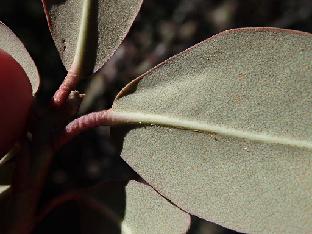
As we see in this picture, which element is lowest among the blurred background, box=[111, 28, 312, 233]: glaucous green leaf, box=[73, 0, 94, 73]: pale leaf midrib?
the blurred background

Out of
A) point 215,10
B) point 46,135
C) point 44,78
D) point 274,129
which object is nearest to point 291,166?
point 274,129

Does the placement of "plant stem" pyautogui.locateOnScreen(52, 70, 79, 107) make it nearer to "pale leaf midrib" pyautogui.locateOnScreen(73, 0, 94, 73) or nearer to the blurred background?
"pale leaf midrib" pyautogui.locateOnScreen(73, 0, 94, 73)

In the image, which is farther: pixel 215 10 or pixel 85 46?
pixel 215 10

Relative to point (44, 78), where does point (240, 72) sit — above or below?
above

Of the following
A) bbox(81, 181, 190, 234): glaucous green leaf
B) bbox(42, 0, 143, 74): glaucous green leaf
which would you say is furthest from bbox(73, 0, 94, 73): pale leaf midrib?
bbox(81, 181, 190, 234): glaucous green leaf

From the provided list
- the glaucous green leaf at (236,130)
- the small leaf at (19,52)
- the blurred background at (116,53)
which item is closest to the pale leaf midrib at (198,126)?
the glaucous green leaf at (236,130)

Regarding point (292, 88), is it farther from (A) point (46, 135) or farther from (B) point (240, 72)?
(A) point (46, 135)

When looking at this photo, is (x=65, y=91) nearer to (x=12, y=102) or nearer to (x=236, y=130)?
(x=12, y=102)
